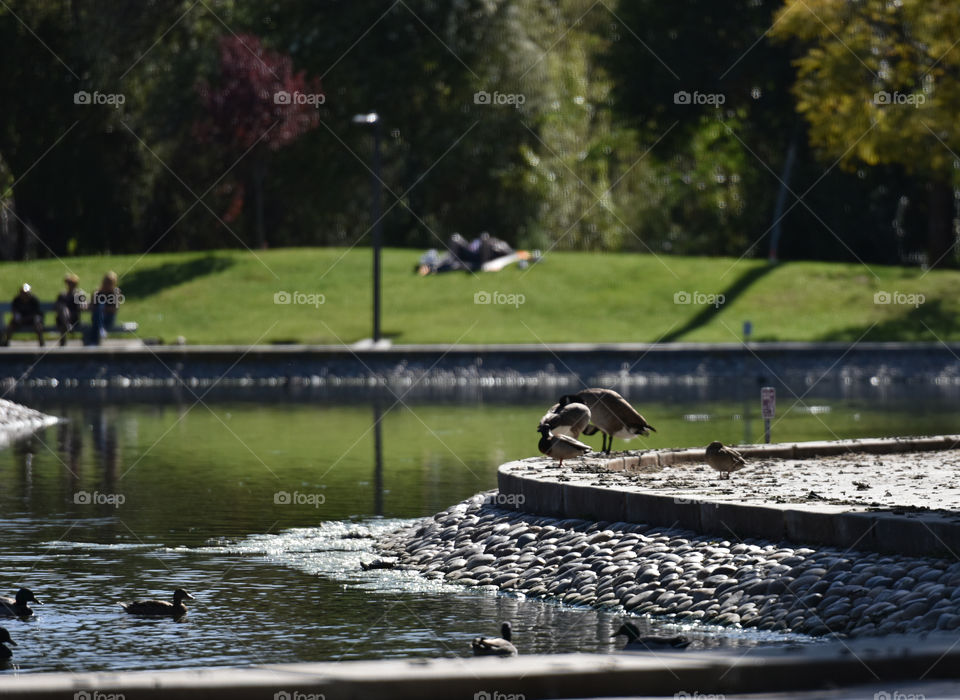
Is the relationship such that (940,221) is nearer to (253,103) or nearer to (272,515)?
(253,103)

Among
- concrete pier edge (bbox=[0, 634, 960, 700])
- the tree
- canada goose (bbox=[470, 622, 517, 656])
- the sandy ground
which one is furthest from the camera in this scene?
the tree

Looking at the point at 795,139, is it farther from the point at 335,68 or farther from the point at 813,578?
the point at 813,578

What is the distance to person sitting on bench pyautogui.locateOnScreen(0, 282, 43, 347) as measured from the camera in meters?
40.9

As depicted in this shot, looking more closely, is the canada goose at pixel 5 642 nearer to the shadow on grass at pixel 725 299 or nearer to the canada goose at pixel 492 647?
the canada goose at pixel 492 647

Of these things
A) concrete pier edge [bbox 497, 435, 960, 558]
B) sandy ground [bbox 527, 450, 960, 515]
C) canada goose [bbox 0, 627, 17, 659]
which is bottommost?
canada goose [bbox 0, 627, 17, 659]

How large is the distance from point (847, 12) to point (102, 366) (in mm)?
23521

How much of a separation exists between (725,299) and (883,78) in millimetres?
7988

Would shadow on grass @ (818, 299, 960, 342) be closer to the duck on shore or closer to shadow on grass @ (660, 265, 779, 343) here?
shadow on grass @ (660, 265, 779, 343)

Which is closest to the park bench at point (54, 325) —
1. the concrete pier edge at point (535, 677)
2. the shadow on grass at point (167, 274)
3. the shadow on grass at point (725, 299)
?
the shadow on grass at point (167, 274)

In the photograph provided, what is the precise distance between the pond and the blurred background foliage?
2547cm

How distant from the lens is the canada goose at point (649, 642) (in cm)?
1191

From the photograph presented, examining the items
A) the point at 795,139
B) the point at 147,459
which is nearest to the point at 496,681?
the point at 147,459

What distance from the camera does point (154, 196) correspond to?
→ 64438mm

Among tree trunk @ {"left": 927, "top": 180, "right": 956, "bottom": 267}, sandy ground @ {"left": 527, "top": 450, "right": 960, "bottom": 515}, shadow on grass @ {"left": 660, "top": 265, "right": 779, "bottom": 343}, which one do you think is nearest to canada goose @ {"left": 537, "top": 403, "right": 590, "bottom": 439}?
sandy ground @ {"left": 527, "top": 450, "right": 960, "bottom": 515}
